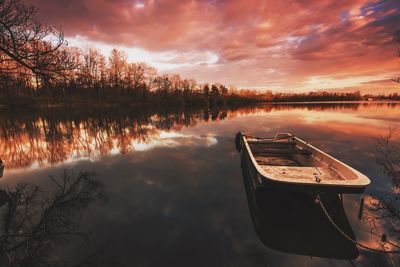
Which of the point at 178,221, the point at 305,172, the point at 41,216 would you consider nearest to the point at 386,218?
the point at 305,172

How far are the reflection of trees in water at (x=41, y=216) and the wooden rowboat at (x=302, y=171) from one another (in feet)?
15.9

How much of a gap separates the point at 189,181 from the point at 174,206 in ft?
6.63

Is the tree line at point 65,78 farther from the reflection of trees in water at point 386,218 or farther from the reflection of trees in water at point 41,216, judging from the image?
the reflection of trees in water at point 386,218

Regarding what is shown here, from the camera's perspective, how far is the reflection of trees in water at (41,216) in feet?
12.6

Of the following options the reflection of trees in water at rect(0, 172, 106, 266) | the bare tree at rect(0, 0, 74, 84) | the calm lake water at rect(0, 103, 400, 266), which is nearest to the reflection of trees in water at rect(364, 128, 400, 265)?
the calm lake water at rect(0, 103, 400, 266)

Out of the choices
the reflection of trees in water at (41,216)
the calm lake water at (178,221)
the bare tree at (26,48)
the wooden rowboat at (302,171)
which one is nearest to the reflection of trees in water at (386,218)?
the calm lake water at (178,221)

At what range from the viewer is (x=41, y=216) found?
5230mm

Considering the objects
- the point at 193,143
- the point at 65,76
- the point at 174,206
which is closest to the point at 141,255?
the point at 174,206

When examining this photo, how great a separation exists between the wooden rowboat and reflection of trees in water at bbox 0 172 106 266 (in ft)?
15.9

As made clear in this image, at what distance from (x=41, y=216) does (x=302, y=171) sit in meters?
7.66

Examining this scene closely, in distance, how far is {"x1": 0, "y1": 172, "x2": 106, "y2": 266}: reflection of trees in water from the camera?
3.85m

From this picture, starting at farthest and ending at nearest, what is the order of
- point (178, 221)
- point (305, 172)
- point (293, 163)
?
point (293, 163) → point (305, 172) → point (178, 221)

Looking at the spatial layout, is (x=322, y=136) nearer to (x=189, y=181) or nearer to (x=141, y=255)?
(x=189, y=181)

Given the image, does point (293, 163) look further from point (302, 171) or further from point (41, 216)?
point (41, 216)
